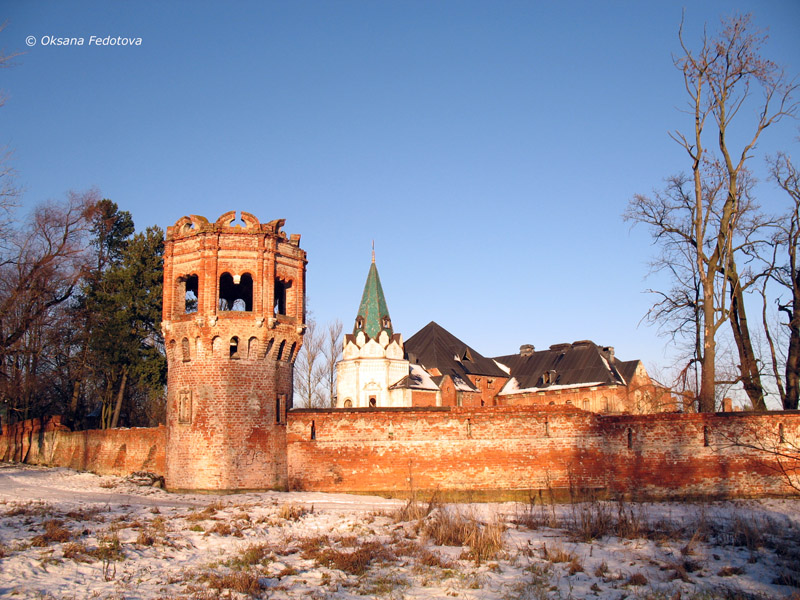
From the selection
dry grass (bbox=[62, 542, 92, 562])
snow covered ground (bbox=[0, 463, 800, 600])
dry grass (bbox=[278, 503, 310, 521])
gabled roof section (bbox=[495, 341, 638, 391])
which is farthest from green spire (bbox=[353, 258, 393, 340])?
dry grass (bbox=[62, 542, 92, 562])

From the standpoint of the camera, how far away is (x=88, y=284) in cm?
3244

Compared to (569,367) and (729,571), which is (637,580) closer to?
(729,571)

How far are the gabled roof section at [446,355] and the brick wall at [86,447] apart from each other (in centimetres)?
2200

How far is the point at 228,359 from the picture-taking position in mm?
19797

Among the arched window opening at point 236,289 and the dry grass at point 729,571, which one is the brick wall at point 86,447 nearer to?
the arched window opening at point 236,289

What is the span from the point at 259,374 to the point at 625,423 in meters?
9.70

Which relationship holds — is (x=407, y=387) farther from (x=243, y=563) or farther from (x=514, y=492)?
(x=243, y=563)

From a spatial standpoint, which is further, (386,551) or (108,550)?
(386,551)

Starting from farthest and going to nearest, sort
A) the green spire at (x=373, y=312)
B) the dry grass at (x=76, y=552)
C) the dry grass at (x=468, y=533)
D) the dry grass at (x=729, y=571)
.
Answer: the green spire at (x=373, y=312), the dry grass at (x=468, y=533), the dry grass at (x=729, y=571), the dry grass at (x=76, y=552)

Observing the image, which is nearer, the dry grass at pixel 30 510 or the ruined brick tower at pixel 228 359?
the dry grass at pixel 30 510

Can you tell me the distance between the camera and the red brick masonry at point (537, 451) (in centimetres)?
1858

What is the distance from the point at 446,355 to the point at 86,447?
25602mm

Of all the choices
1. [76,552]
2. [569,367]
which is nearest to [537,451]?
[76,552]

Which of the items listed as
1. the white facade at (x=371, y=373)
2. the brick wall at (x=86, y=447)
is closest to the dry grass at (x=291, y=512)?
the brick wall at (x=86, y=447)
